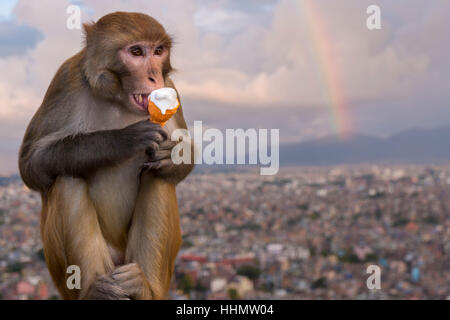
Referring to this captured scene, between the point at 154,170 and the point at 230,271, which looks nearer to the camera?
the point at 154,170

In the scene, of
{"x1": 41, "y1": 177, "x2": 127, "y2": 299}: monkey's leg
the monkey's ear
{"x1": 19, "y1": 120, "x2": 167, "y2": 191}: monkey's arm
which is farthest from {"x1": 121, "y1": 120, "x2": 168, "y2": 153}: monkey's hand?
the monkey's ear

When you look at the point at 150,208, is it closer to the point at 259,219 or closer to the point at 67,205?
the point at 67,205

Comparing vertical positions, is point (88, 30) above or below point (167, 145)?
above

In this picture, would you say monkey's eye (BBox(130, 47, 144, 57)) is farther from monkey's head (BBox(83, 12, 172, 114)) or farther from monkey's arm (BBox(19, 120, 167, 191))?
monkey's arm (BBox(19, 120, 167, 191))

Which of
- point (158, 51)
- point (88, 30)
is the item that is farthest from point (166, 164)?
point (88, 30)

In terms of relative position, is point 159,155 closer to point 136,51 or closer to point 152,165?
point 152,165

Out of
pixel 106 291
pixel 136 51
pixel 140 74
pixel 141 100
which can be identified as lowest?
pixel 106 291
